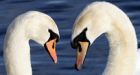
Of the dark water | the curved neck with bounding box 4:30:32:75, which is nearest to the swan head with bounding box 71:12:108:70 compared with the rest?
the curved neck with bounding box 4:30:32:75

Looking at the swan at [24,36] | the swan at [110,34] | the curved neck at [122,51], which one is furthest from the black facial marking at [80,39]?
the curved neck at [122,51]

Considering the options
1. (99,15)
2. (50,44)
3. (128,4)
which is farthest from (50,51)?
(128,4)

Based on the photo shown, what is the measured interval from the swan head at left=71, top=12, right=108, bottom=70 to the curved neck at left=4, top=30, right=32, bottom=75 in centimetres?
48

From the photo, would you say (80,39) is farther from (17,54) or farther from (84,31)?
(17,54)

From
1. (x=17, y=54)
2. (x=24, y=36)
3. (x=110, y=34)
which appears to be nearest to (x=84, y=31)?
(x=110, y=34)

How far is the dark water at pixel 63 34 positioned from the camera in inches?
503

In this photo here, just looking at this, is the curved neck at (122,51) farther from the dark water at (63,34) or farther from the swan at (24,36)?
the dark water at (63,34)

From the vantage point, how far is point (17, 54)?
8680 mm

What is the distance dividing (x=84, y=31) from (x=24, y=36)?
1.95 feet

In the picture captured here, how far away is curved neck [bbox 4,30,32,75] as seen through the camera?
28.1 feet

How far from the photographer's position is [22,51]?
866 cm

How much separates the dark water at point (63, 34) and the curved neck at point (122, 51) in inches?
124

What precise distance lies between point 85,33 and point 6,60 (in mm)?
843

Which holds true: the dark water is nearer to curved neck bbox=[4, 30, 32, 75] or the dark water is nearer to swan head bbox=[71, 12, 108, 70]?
swan head bbox=[71, 12, 108, 70]
